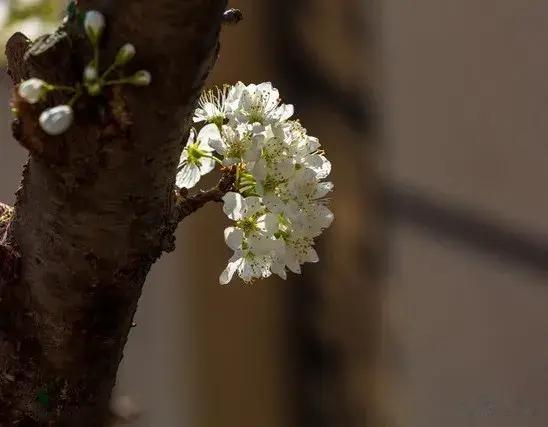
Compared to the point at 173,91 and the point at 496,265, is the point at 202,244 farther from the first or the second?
the point at 173,91

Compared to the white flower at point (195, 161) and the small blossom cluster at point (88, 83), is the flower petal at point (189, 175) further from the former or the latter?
the small blossom cluster at point (88, 83)

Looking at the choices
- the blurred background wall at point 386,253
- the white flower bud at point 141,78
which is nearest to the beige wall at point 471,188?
the blurred background wall at point 386,253

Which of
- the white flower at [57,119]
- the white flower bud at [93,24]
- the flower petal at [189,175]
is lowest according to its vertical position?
the flower petal at [189,175]

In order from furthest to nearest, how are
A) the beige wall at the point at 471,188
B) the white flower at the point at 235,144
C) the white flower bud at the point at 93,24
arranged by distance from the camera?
the beige wall at the point at 471,188, the white flower at the point at 235,144, the white flower bud at the point at 93,24

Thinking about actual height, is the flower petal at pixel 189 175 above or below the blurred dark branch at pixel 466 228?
above

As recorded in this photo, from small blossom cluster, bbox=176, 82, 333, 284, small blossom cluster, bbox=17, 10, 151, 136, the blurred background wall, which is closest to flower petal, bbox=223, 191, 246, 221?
small blossom cluster, bbox=176, 82, 333, 284

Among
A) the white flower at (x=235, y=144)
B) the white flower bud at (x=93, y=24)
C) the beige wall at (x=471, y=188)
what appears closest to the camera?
the white flower bud at (x=93, y=24)

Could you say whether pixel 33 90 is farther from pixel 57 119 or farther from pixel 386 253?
pixel 386 253
